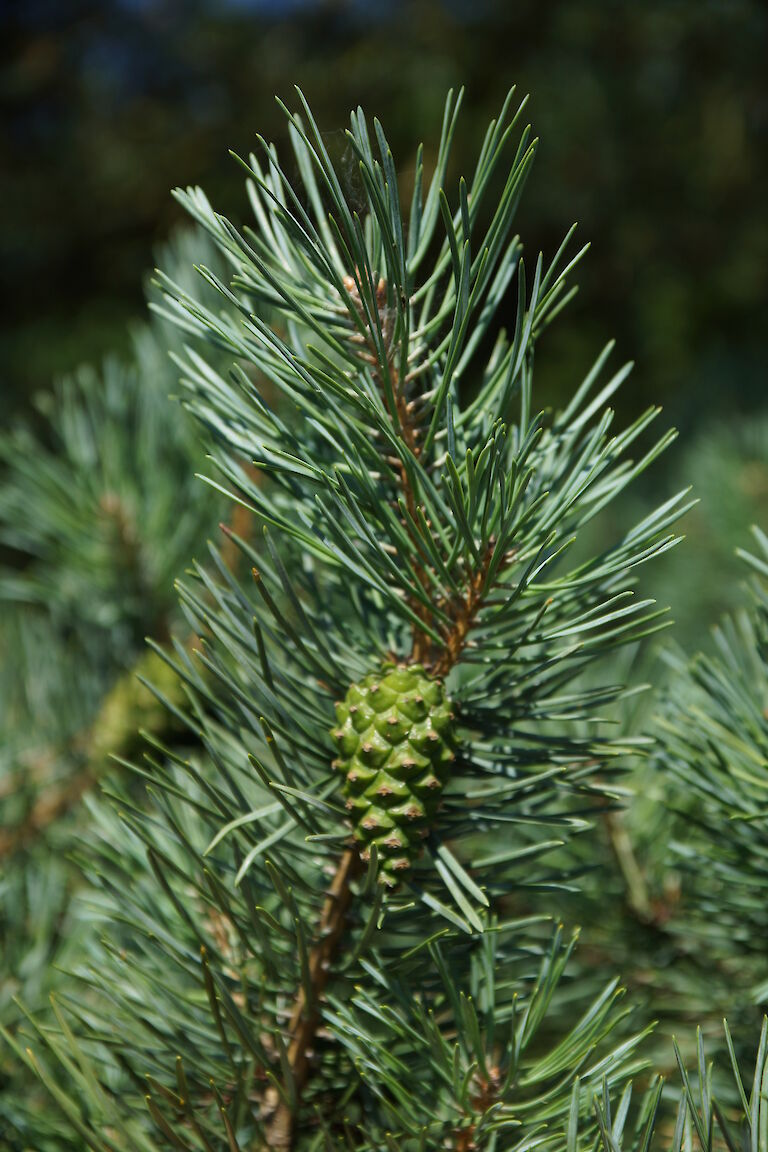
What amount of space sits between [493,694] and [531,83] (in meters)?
1.00

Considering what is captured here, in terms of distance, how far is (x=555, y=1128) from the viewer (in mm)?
258

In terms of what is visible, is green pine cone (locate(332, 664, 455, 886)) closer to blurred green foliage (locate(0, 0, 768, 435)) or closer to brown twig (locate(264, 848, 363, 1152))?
brown twig (locate(264, 848, 363, 1152))

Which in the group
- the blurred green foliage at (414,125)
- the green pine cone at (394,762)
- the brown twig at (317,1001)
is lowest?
the brown twig at (317,1001)

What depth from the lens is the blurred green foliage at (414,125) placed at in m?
1.08

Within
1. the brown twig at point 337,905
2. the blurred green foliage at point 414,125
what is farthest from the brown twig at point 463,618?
the blurred green foliage at point 414,125

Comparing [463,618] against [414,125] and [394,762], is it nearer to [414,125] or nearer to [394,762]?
[394,762]

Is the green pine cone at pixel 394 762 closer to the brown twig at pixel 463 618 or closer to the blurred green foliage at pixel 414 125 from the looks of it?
the brown twig at pixel 463 618

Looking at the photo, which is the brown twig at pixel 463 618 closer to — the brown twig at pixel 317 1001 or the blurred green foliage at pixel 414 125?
the brown twig at pixel 317 1001

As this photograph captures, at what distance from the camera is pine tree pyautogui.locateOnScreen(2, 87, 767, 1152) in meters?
0.24

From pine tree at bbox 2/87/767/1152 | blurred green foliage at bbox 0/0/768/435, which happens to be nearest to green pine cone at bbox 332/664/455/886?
pine tree at bbox 2/87/767/1152

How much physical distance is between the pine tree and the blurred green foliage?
794 millimetres

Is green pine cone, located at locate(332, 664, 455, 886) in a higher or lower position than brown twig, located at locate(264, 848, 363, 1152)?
higher

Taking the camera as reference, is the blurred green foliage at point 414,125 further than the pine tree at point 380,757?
Yes

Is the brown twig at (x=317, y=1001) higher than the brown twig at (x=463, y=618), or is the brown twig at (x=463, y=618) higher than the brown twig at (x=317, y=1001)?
the brown twig at (x=463, y=618)
